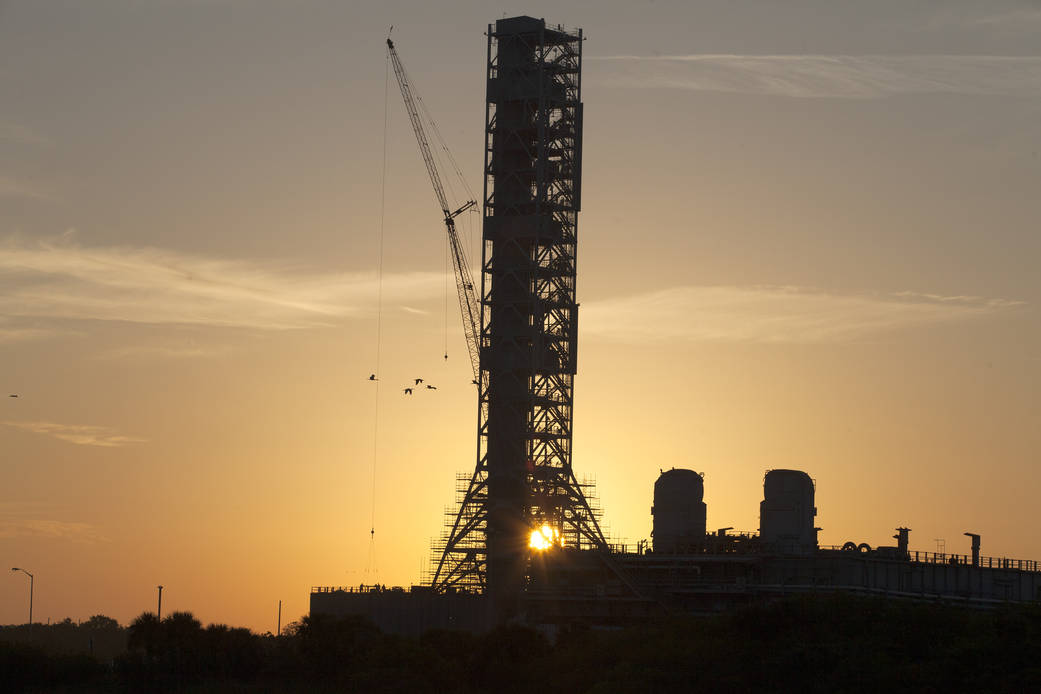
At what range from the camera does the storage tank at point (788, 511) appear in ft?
523

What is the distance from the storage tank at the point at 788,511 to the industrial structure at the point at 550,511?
5.7 inches

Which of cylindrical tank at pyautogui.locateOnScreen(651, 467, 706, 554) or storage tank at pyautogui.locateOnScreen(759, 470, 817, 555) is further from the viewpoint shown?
cylindrical tank at pyautogui.locateOnScreen(651, 467, 706, 554)

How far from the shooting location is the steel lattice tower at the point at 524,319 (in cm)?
17375

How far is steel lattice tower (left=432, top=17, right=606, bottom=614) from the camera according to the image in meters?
174

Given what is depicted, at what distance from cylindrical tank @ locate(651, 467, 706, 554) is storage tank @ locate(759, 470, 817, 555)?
8.13m

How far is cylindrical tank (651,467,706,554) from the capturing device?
16625cm

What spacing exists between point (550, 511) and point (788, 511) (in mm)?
26165

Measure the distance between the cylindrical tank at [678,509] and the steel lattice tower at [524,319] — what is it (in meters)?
8.21

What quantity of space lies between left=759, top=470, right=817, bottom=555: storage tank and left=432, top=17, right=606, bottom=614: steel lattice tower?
19840 millimetres

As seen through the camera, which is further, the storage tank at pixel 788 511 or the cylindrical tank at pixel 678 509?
the cylindrical tank at pixel 678 509

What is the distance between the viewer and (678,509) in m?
167

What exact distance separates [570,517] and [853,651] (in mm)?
54328

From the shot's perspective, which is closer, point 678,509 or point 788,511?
point 788,511

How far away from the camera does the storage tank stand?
523 feet
